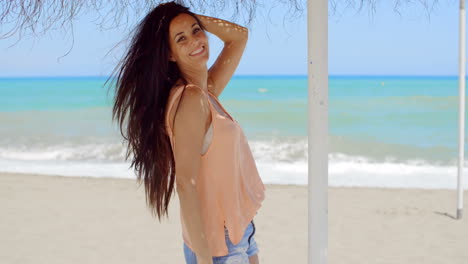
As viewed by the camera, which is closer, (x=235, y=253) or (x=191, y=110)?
(x=191, y=110)

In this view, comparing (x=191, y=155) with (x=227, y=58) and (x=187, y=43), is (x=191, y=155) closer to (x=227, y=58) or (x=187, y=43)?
(x=187, y=43)

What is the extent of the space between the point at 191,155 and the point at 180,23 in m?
0.42

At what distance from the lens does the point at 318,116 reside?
4.53 feet

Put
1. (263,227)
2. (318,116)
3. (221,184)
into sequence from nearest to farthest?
(318,116) → (221,184) → (263,227)

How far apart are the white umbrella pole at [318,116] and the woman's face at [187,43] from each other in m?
0.35

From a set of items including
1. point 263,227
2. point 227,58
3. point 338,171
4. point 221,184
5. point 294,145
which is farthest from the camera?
point 294,145

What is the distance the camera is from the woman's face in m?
1.53

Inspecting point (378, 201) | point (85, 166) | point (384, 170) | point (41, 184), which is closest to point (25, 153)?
point (85, 166)

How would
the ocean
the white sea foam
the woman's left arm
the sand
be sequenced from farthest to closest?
the ocean, the white sea foam, the sand, the woman's left arm

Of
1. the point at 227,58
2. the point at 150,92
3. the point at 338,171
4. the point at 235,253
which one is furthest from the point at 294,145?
the point at 150,92

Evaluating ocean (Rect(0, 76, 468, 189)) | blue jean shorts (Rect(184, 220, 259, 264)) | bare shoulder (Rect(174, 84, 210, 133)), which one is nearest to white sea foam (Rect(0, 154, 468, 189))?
ocean (Rect(0, 76, 468, 189))

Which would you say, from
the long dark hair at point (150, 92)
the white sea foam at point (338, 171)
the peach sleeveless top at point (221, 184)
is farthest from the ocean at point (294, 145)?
the peach sleeveless top at point (221, 184)

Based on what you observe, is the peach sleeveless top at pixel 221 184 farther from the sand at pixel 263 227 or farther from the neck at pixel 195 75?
the sand at pixel 263 227

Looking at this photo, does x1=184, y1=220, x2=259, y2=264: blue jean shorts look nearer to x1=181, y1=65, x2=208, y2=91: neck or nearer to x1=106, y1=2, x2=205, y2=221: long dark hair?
x1=106, y1=2, x2=205, y2=221: long dark hair
